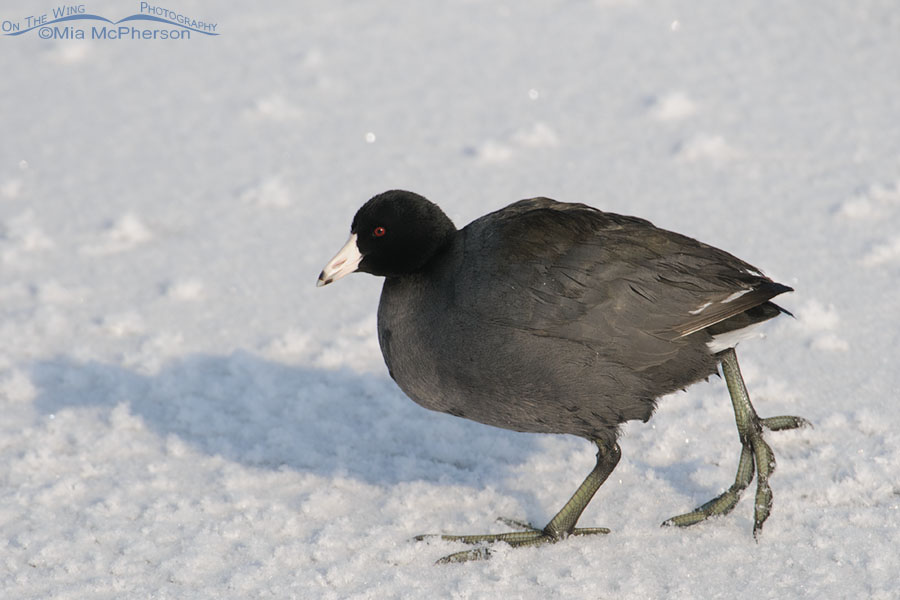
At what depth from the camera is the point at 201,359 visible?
482 cm

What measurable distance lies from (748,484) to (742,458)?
0.33 feet

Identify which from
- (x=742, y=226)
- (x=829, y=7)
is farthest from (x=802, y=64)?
(x=742, y=226)

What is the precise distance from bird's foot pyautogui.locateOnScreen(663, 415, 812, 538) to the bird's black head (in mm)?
1307

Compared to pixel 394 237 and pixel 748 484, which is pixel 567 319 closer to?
pixel 394 237

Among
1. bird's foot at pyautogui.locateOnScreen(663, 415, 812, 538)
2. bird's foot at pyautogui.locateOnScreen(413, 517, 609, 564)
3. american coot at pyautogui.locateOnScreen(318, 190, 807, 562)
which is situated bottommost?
bird's foot at pyautogui.locateOnScreen(413, 517, 609, 564)

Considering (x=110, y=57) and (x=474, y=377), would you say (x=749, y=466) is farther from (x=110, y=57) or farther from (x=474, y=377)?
(x=110, y=57)

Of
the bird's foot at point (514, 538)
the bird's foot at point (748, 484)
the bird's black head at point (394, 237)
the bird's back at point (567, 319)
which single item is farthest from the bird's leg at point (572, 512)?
the bird's black head at point (394, 237)

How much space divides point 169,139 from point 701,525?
4881 mm

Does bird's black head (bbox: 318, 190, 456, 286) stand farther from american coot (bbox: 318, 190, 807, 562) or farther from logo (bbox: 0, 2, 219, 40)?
logo (bbox: 0, 2, 219, 40)

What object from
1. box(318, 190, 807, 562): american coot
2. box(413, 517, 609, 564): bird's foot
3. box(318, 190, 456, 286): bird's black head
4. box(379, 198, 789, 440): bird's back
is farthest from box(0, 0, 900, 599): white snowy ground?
box(318, 190, 456, 286): bird's black head

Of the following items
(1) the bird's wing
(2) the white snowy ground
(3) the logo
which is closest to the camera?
(1) the bird's wing

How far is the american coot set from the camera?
3281 mm

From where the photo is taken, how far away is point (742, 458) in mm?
3705

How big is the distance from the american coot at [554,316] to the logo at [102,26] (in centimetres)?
562
